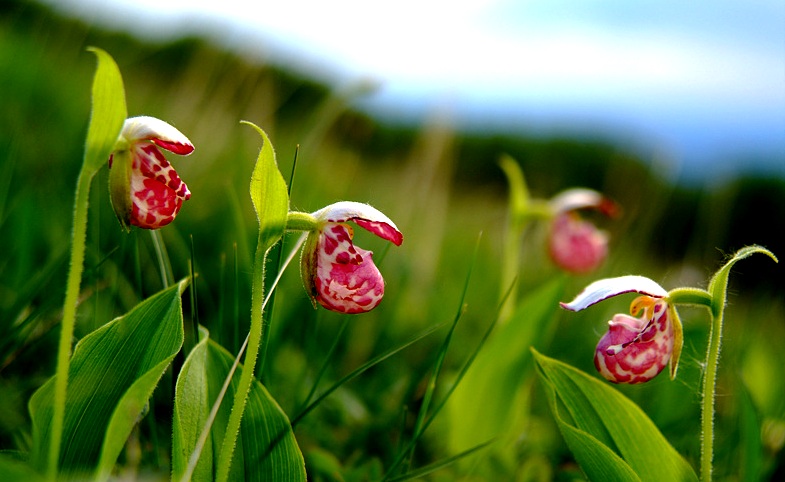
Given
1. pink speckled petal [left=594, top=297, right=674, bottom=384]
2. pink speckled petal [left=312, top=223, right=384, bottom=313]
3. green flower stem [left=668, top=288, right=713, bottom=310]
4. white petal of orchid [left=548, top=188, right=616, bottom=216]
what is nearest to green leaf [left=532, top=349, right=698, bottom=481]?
pink speckled petal [left=594, top=297, right=674, bottom=384]

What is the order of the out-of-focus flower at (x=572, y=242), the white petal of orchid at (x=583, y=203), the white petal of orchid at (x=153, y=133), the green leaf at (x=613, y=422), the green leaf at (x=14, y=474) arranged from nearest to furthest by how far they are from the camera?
the green leaf at (x=14, y=474) → the white petal of orchid at (x=153, y=133) → the green leaf at (x=613, y=422) → the white petal of orchid at (x=583, y=203) → the out-of-focus flower at (x=572, y=242)

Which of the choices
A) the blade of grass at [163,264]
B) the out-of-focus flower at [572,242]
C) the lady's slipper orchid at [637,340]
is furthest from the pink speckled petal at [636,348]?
the out-of-focus flower at [572,242]

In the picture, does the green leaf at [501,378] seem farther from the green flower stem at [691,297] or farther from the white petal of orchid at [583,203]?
the green flower stem at [691,297]

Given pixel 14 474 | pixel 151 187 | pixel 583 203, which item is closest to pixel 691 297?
pixel 151 187

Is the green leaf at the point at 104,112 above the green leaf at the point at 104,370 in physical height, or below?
above

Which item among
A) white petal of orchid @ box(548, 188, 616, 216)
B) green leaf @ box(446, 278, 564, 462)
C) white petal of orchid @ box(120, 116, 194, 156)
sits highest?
white petal of orchid @ box(548, 188, 616, 216)

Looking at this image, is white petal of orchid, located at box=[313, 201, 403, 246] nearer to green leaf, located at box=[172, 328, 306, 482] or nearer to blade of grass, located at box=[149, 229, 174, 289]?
green leaf, located at box=[172, 328, 306, 482]

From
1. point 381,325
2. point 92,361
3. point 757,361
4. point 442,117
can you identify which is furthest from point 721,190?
point 92,361
